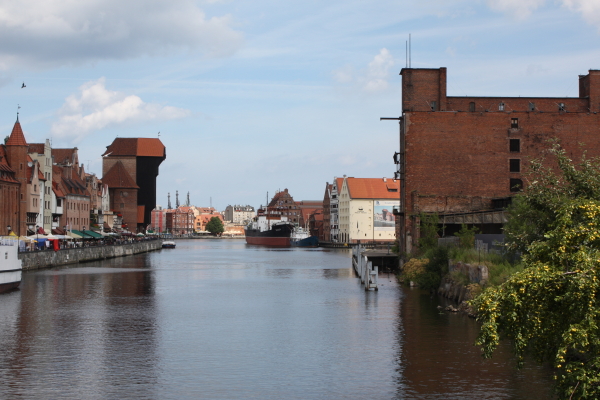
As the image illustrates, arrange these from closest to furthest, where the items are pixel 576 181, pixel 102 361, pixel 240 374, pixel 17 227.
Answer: pixel 576 181 → pixel 240 374 → pixel 102 361 → pixel 17 227

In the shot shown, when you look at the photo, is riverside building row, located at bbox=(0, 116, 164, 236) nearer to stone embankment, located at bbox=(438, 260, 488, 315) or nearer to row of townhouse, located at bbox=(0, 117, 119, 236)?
row of townhouse, located at bbox=(0, 117, 119, 236)

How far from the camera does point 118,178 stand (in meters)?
167

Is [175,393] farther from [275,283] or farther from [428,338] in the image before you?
[275,283]

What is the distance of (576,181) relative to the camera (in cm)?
2045

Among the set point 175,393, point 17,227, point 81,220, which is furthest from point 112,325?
point 81,220

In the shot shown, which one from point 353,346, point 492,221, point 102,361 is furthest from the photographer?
point 492,221

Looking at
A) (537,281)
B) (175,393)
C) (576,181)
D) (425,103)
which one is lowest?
(175,393)

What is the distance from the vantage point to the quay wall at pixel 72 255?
69.2 meters

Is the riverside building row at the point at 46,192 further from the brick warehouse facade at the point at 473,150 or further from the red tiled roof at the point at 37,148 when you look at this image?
the brick warehouse facade at the point at 473,150

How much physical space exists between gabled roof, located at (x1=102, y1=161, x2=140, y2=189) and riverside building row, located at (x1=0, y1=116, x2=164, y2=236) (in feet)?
24.4

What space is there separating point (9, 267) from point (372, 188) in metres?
127

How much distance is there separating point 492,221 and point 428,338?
27959 mm

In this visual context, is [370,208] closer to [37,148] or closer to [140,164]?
[140,164]

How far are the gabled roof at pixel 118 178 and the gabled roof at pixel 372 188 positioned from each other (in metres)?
48.3
